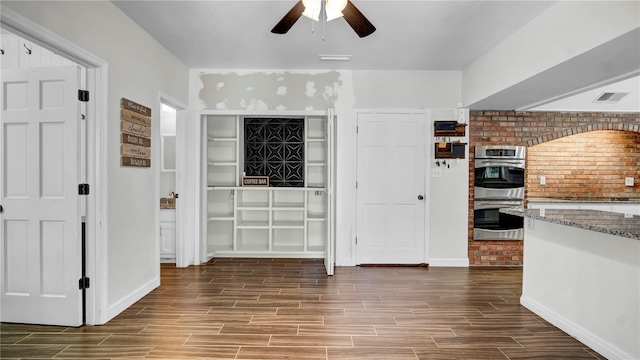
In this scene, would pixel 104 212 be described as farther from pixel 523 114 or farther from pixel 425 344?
pixel 523 114

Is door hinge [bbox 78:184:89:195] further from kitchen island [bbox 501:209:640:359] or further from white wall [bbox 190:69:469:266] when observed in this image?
kitchen island [bbox 501:209:640:359]

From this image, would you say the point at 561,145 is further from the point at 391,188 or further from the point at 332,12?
the point at 332,12

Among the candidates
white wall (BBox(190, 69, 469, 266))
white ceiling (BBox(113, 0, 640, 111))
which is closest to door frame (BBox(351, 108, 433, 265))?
white wall (BBox(190, 69, 469, 266))

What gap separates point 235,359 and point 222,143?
11.5 ft

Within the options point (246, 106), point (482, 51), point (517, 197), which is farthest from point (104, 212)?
point (517, 197)

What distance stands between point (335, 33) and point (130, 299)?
3.22m

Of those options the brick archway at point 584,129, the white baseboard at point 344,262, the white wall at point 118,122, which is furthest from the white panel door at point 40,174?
the brick archway at point 584,129

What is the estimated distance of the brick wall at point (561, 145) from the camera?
4.62 m

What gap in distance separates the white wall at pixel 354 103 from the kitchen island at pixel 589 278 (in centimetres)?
142

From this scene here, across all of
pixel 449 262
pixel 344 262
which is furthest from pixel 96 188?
pixel 449 262

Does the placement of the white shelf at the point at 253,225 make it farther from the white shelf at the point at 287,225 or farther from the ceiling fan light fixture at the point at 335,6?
the ceiling fan light fixture at the point at 335,6

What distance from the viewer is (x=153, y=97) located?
3553mm

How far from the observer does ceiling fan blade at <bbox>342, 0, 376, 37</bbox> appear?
7.21 feet

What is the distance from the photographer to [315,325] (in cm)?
276
